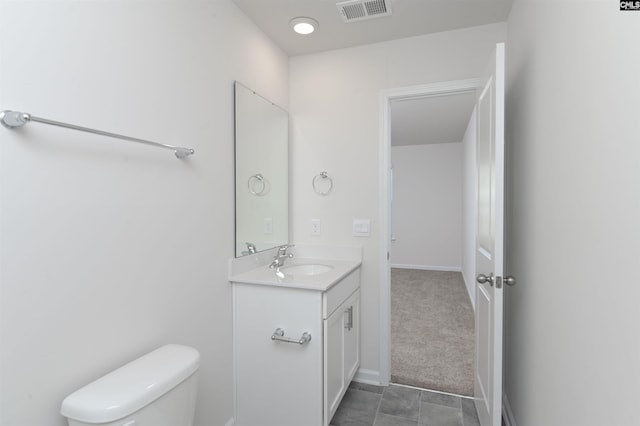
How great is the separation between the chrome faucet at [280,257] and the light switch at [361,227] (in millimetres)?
497

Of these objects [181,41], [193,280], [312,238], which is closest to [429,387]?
[312,238]

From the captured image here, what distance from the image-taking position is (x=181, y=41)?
1.53 meters

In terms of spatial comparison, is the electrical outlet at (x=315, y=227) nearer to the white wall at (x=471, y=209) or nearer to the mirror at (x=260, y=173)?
the mirror at (x=260, y=173)

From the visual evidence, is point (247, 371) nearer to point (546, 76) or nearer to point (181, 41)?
point (181, 41)

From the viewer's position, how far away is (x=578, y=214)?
102 cm

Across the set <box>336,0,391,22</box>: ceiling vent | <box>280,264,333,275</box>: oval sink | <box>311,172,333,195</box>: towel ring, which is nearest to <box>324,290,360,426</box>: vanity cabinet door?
<box>280,264,333,275</box>: oval sink

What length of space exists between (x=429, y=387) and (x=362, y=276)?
870 mm

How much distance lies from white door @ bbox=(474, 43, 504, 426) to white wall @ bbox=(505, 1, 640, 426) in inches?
5.5

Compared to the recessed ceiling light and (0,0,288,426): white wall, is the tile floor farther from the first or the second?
the recessed ceiling light

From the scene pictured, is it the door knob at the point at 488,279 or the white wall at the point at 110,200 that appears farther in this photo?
the door knob at the point at 488,279

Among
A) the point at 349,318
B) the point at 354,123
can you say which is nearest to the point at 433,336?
the point at 349,318

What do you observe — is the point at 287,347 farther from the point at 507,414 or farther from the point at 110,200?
the point at 507,414

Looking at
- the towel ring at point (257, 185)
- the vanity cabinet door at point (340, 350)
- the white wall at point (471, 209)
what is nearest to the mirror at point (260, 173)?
the towel ring at point (257, 185)

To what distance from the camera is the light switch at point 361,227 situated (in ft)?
7.86
